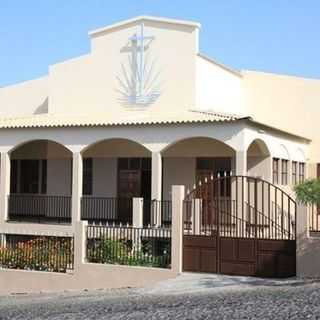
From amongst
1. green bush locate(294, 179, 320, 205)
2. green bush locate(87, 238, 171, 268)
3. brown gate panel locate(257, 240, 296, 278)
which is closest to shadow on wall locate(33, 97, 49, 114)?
green bush locate(87, 238, 171, 268)

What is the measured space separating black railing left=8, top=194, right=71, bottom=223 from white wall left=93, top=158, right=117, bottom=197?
1.44 m

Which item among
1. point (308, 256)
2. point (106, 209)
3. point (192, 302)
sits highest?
point (106, 209)

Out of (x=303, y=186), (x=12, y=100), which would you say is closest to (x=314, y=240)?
(x=303, y=186)

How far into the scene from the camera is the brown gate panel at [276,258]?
15438 mm

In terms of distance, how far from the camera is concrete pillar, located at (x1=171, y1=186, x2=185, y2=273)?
648 inches

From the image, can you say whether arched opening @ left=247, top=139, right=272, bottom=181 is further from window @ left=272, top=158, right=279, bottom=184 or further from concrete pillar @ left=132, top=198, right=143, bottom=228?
concrete pillar @ left=132, top=198, right=143, bottom=228

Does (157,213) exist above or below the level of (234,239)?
above

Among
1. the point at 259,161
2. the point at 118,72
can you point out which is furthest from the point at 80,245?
the point at 118,72

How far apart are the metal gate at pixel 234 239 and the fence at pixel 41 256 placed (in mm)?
3803

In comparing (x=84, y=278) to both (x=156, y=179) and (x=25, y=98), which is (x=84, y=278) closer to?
(x=156, y=179)

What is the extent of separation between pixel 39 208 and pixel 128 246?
8.91 metres

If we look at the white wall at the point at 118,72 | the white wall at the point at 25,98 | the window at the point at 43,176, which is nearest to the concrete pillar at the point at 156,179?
the white wall at the point at 118,72

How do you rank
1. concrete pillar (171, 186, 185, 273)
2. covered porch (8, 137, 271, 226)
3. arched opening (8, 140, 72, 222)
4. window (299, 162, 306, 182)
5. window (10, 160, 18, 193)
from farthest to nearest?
1. window (10, 160, 18, 193)
2. window (299, 162, 306, 182)
3. arched opening (8, 140, 72, 222)
4. covered porch (8, 137, 271, 226)
5. concrete pillar (171, 186, 185, 273)

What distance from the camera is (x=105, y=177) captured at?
26.5 m
